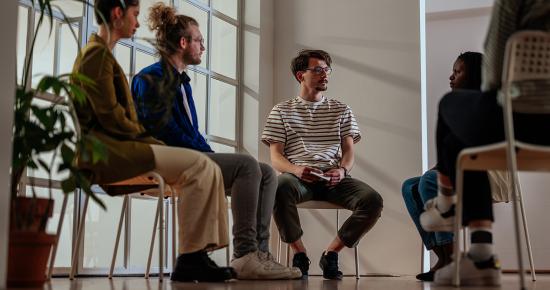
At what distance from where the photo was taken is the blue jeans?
3352 millimetres

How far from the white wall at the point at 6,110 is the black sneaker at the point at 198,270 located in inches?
40.4

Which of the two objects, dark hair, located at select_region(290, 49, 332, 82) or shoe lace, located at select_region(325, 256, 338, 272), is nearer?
shoe lace, located at select_region(325, 256, 338, 272)

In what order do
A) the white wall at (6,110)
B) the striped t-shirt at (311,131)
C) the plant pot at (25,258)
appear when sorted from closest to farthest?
1. the white wall at (6,110)
2. the plant pot at (25,258)
3. the striped t-shirt at (311,131)

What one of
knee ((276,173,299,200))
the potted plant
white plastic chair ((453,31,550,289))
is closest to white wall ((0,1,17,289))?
the potted plant

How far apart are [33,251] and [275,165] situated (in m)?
1.83

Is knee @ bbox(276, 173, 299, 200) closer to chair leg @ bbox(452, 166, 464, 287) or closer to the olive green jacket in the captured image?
the olive green jacket

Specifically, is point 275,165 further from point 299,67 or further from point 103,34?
point 103,34

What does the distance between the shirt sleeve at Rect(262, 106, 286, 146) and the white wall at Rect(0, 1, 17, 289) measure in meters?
2.24

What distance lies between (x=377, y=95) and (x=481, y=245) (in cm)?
258

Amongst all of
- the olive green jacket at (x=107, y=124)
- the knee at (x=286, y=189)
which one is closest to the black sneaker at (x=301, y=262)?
the knee at (x=286, y=189)

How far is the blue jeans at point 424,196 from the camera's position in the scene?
3.35 meters

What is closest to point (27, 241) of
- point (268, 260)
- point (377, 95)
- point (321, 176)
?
point (268, 260)

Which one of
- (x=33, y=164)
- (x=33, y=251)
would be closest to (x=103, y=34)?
(x=33, y=164)

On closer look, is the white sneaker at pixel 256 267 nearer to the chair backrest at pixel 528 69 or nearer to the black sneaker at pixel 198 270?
the black sneaker at pixel 198 270
